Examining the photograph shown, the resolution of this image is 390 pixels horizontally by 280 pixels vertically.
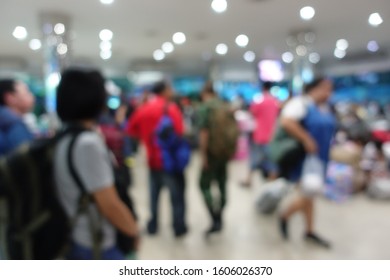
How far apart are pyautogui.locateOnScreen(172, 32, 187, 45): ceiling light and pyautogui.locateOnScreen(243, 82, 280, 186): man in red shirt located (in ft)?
4.61

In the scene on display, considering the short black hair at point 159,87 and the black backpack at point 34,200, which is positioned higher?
the short black hair at point 159,87

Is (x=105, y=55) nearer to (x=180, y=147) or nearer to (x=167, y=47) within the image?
(x=167, y=47)

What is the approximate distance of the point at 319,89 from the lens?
7.38ft

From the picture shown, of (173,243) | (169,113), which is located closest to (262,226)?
(173,243)

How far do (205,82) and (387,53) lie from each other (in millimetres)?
975

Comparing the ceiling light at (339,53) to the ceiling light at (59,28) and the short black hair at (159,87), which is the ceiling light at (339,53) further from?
the ceiling light at (59,28)

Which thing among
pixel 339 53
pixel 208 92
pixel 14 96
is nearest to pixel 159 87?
pixel 208 92

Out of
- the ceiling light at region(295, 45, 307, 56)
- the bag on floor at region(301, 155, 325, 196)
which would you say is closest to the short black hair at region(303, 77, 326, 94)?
the ceiling light at region(295, 45, 307, 56)

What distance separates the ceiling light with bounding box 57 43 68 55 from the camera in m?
1.80

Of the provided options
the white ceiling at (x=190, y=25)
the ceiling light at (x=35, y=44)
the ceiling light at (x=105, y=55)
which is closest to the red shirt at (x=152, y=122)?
the white ceiling at (x=190, y=25)

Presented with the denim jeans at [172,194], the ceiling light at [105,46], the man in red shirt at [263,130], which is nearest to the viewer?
the ceiling light at [105,46]

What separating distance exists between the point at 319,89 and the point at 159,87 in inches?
38.3

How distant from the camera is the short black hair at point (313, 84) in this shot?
220 cm
